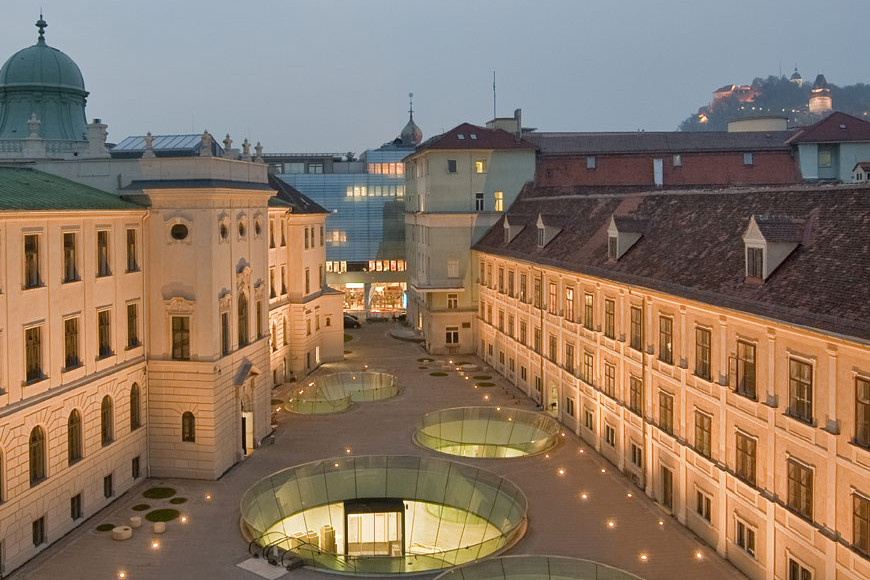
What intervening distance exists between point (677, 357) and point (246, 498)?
18.7m

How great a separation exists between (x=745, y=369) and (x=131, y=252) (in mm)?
27435

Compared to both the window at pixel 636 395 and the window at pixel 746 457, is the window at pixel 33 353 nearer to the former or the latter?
the window at pixel 636 395

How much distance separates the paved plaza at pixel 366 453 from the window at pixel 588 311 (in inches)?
257

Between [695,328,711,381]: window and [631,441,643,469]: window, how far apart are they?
7283 millimetres

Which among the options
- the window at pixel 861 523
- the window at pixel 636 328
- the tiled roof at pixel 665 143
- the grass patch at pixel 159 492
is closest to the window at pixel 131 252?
the grass patch at pixel 159 492

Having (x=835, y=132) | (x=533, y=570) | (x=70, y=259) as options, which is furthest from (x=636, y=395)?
(x=835, y=132)

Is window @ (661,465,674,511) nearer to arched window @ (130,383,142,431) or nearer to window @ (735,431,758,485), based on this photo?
window @ (735,431,758,485)

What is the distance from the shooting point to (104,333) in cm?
3778

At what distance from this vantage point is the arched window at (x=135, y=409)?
39.8 m

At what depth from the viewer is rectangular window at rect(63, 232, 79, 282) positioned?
113 ft

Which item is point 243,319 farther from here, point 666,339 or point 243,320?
point 666,339

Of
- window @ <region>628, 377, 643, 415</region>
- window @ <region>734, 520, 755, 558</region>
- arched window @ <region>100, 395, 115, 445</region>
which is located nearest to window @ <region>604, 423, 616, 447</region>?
window @ <region>628, 377, 643, 415</region>

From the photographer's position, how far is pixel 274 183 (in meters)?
70.1

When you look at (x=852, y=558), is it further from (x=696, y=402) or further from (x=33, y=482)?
(x=33, y=482)
